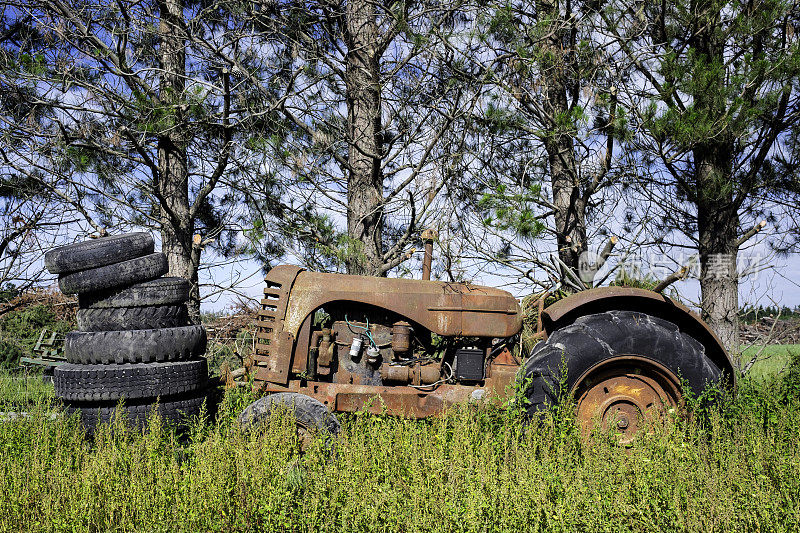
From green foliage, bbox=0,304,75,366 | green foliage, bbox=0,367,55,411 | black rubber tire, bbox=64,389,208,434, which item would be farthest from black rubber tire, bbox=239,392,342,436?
green foliage, bbox=0,304,75,366

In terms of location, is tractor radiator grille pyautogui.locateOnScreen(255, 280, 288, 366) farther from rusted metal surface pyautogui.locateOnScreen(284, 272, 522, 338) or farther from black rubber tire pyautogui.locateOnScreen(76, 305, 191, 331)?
black rubber tire pyautogui.locateOnScreen(76, 305, 191, 331)

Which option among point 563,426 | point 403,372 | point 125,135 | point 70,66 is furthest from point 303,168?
point 563,426

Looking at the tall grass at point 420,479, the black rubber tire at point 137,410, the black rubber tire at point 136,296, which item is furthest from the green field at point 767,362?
the black rubber tire at point 136,296

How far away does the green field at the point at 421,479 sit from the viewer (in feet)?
8.61

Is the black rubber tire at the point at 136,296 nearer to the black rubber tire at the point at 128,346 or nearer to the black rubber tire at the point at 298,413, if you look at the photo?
the black rubber tire at the point at 128,346

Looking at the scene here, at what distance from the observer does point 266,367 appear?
421 centimetres

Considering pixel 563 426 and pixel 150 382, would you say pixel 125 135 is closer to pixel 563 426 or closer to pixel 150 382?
pixel 150 382

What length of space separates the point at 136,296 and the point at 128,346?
42 cm

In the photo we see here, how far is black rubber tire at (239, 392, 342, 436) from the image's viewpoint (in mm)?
3805

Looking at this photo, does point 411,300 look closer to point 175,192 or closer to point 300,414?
point 300,414

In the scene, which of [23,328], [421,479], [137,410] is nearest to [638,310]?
[421,479]

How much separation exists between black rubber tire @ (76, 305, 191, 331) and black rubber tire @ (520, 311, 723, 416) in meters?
2.90

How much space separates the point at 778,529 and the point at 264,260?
636 cm

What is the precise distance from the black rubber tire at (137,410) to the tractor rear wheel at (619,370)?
8.57 ft
